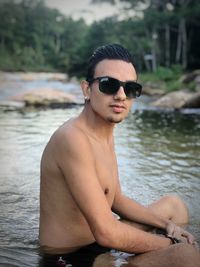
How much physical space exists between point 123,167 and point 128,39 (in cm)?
3057

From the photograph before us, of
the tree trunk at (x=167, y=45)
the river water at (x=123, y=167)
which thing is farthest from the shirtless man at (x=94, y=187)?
the tree trunk at (x=167, y=45)

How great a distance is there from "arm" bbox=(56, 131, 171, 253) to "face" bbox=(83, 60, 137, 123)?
0.75 ft

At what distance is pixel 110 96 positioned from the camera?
2.72 meters

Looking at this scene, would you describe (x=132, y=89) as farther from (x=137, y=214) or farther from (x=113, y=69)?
(x=137, y=214)

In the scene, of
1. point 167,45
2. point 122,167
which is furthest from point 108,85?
point 167,45

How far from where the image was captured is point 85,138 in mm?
2639

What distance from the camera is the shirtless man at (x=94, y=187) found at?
252 cm

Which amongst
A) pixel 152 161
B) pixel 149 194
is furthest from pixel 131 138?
pixel 149 194

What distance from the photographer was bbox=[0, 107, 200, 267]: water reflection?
3748 millimetres

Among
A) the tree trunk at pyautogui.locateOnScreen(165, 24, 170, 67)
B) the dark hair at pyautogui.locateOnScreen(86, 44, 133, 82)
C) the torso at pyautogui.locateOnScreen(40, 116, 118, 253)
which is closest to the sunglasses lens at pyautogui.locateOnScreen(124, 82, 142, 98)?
the dark hair at pyautogui.locateOnScreen(86, 44, 133, 82)

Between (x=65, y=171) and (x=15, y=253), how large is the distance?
106 cm

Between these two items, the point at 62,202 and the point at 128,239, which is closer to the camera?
the point at 128,239

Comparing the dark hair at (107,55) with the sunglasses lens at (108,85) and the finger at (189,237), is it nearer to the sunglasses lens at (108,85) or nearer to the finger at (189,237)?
the sunglasses lens at (108,85)

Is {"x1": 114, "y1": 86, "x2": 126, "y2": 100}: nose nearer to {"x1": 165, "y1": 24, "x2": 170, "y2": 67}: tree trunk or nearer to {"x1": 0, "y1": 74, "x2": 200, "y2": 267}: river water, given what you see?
{"x1": 0, "y1": 74, "x2": 200, "y2": 267}: river water
